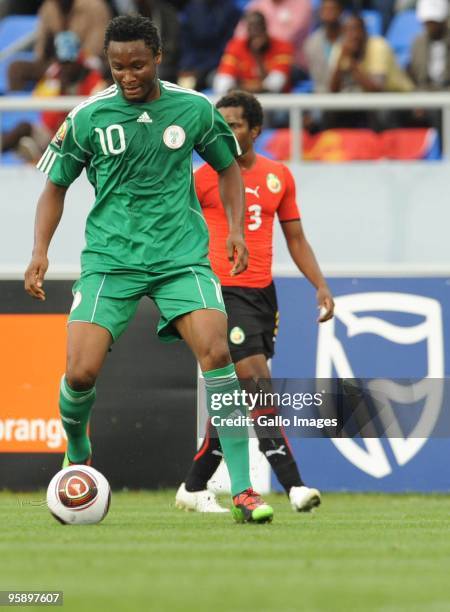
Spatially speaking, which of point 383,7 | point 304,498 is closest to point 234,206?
point 304,498

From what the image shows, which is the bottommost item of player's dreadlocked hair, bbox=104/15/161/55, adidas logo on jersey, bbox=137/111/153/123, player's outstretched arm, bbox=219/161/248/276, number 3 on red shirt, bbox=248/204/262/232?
number 3 on red shirt, bbox=248/204/262/232

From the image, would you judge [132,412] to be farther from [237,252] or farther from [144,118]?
[144,118]

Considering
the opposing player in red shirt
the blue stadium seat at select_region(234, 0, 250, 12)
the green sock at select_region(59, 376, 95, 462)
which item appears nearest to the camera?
the green sock at select_region(59, 376, 95, 462)

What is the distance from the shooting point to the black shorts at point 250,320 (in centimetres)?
822

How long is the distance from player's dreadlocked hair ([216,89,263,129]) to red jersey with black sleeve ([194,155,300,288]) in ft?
0.89

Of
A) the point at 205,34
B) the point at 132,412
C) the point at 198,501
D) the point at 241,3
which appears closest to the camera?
the point at 198,501

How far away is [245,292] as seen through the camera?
27.3 feet

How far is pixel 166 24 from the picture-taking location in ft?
46.6

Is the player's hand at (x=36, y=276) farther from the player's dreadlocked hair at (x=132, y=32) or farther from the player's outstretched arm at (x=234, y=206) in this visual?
the player's dreadlocked hair at (x=132, y=32)

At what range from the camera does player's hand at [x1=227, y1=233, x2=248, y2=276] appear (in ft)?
22.4

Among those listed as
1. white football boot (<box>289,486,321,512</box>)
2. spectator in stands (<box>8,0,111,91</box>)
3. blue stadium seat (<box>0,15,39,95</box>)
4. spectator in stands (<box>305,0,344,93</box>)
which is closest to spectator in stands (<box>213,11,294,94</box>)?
spectator in stands (<box>305,0,344,93</box>)

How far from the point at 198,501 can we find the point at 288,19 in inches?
298

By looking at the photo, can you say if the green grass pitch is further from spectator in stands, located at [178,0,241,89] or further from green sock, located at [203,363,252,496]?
spectator in stands, located at [178,0,241,89]

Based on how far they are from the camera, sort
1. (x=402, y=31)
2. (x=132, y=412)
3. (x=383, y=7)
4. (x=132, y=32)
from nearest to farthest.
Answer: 1. (x=132, y=32)
2. (x=132, y=412)
3. (x=402, y=31)
4. (x=383, y=7)
